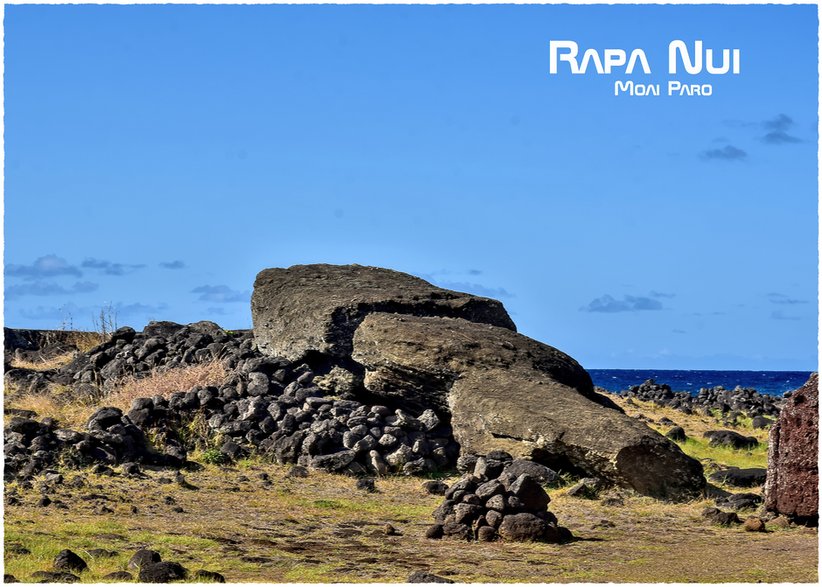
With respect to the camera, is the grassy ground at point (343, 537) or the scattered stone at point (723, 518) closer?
the grassy ground at point (343, 537)

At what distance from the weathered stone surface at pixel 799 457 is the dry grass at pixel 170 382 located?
1248 cm

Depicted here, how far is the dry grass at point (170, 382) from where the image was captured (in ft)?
76.9

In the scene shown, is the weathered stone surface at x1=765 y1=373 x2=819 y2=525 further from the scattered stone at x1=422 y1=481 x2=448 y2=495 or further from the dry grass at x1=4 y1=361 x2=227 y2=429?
the dry grass at x1=4 y1=361 x2=227 y2=429

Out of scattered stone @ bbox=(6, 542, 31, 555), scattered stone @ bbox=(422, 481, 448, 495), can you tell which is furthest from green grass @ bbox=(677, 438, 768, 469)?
scattered stone @ bbox=(6, 542, 31, 555)

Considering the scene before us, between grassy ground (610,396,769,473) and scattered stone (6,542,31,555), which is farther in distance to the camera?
grassy ground (610,396,769,473)

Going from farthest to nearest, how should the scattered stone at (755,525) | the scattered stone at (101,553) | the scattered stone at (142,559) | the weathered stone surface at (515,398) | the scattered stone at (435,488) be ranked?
the scattered stone at (435,488) < the weathered stone surface at (515,398) < the scattered stone at (755,525) < the scattered stone at (101,553) < the scattered stone at (142,559)

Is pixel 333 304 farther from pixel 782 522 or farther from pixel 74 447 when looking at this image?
pixel 782 522

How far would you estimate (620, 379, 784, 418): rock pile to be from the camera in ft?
117

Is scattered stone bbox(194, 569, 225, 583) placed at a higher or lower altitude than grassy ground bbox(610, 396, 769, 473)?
lower

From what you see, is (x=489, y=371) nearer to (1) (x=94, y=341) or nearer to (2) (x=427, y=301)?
(2) (x=427, y=301)

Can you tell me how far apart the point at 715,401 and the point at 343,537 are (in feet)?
101

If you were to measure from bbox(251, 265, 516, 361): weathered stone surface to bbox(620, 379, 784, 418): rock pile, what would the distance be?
457 inches

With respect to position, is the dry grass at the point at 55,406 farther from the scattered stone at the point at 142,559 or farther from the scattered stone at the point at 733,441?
the scattered stone at the point at 733,441

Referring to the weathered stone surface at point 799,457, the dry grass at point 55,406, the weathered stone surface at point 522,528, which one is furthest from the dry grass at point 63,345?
the weathered stone surface at point 799,457
